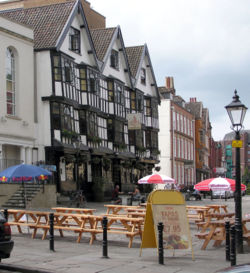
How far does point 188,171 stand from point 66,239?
169 feet

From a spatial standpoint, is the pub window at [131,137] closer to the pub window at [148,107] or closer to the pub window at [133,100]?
the pub window at [133,100]

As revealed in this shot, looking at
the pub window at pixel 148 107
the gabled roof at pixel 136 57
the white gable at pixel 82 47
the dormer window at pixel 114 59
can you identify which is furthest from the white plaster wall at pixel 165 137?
the white gable at pixel 82 47

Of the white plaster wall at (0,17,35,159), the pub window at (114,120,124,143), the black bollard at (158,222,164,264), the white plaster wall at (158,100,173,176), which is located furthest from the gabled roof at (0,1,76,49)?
the black bollard at (158,222,164,264)

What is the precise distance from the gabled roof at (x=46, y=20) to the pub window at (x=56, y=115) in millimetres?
3650

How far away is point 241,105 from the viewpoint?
12719mm

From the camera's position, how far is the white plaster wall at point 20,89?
99.8 feet

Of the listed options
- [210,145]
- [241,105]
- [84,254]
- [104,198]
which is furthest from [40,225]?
[210,145]

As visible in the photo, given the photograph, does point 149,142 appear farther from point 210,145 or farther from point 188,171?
point 210,145

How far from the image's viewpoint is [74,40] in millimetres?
36875

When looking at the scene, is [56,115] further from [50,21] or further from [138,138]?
[138,138]

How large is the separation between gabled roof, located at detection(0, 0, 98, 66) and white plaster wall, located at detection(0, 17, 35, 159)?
1.69m

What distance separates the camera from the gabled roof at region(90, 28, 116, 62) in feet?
136

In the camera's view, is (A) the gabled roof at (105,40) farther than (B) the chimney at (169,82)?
No

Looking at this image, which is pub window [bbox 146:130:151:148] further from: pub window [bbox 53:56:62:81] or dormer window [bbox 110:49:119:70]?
pub window [bbox 53:56:62:81]
